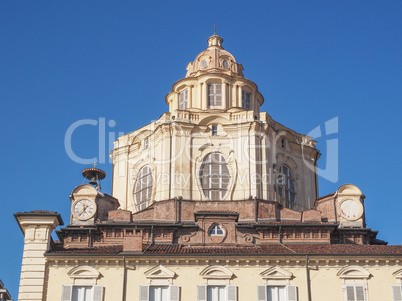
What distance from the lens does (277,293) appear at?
48.1 meters

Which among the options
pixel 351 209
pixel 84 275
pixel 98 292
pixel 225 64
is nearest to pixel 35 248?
pixel 84 275

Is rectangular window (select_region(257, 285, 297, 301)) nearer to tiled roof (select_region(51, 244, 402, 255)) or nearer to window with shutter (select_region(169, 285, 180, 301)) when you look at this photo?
tiled roof (select_region(51, 244, 402, 255))

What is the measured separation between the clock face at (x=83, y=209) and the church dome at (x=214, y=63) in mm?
18189

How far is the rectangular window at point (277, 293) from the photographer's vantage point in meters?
47.6

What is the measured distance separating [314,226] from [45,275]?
64.8 feet

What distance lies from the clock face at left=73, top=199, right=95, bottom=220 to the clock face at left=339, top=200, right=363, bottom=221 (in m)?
18.7

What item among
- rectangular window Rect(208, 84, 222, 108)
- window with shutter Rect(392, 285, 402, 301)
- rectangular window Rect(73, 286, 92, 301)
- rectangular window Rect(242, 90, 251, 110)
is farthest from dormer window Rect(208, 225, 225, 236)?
rectangular window Rect(242, 90, 251, 110)

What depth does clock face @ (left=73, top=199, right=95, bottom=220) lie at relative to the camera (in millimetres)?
62156

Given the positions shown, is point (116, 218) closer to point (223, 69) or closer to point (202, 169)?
point (202, 169)

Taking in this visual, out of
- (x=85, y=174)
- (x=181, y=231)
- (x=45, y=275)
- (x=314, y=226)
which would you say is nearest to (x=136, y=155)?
(x=85, y=174)

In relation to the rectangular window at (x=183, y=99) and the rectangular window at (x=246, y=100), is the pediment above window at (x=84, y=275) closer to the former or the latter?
the rectangular window at (x=183, y=99)

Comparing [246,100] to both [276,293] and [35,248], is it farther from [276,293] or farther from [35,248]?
[35,248]

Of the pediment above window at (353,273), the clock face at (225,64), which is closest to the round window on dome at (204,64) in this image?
the clock face at (225,64)

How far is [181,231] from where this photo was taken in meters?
58.4
